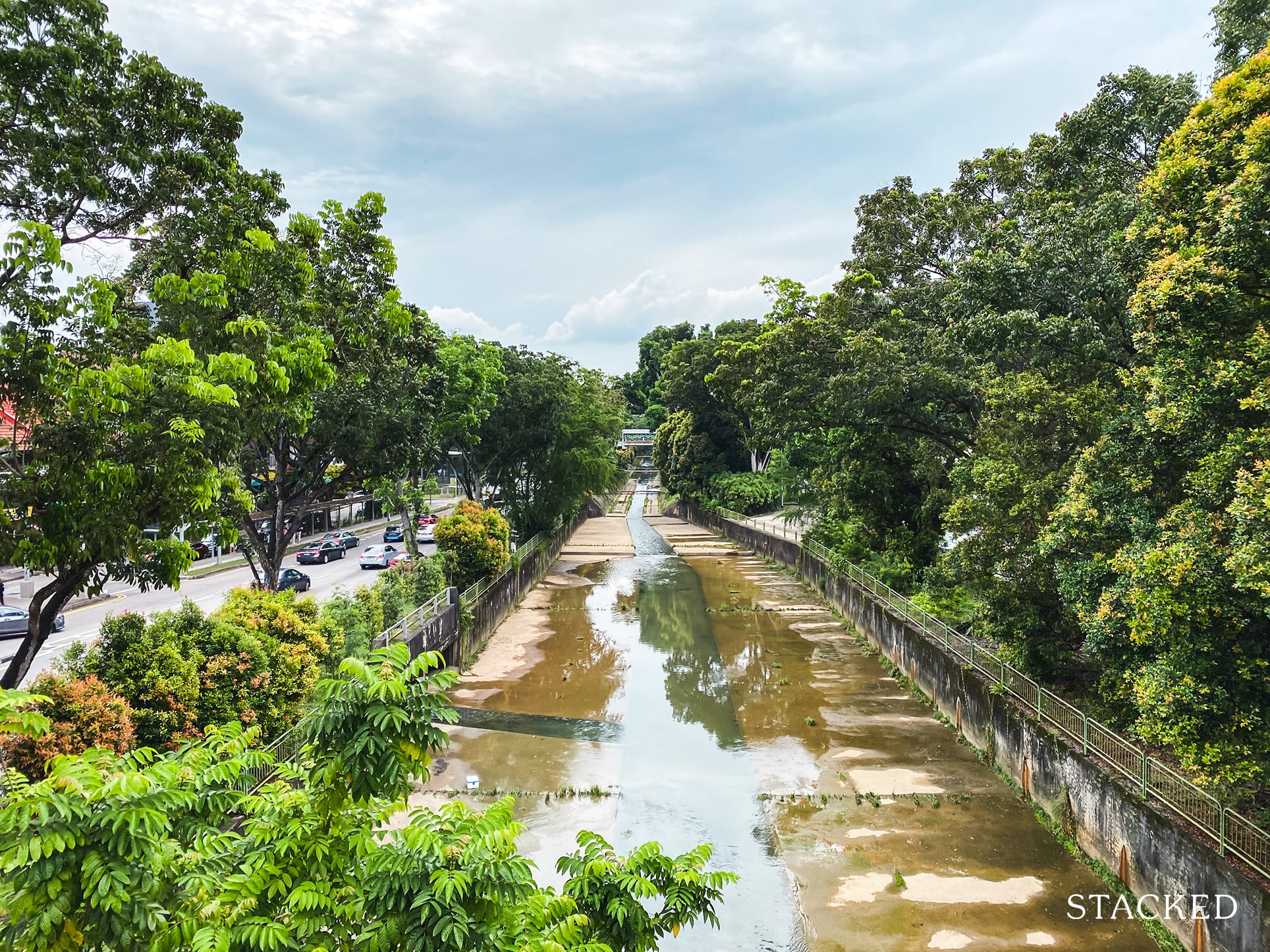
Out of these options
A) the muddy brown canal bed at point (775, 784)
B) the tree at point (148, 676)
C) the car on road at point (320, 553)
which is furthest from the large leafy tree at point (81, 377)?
the car on road at point (320, 553)

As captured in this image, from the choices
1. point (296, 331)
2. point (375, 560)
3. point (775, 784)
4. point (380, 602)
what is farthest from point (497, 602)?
point (296, 331)

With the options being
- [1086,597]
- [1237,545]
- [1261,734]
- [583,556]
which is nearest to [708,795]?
[1086,597]

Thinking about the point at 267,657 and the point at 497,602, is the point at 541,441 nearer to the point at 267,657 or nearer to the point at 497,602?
→ the point at 497,602

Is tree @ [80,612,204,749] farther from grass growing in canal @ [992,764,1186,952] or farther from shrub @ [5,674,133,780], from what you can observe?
grass growing in canal @ [992,764,1186,952]

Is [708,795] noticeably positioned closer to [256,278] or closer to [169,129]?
[256,278]

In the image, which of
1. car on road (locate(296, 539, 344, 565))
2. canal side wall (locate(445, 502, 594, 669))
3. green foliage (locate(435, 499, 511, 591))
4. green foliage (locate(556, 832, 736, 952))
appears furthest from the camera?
car on road (locate(296, 539, 344, 565))

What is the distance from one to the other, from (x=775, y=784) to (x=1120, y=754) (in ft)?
17.8

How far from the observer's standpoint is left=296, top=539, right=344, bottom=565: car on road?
3419 centimetres

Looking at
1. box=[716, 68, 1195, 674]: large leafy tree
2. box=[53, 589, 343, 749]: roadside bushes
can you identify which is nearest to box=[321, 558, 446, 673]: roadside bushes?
box=[53, 589, 343, 749]: roadside bushes

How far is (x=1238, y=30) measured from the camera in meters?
11.7

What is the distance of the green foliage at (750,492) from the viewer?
169ft

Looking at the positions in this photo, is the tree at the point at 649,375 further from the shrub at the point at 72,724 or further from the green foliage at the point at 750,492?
the shrub at the point at 72,724

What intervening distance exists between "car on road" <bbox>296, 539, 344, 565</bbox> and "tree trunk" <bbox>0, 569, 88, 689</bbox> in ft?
91.1

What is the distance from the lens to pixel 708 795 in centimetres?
1291
